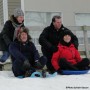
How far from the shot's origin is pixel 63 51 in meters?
9.19

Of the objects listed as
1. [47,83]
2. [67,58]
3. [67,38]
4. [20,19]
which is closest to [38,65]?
[47,83]

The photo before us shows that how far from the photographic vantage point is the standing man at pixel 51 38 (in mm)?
9297

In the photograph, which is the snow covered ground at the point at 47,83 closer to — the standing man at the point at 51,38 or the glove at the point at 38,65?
the glove at the point at 38,65

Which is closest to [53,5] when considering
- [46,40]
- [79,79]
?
[46,40]

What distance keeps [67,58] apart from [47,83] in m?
1.31

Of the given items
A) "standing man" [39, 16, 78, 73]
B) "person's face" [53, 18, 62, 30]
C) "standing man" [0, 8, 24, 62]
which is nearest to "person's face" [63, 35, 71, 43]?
"standing man" [39, 16, 78, 73]

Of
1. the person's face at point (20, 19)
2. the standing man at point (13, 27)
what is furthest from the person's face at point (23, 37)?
the person's face at point (20, 19)

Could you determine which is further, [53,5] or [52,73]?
[53,5]

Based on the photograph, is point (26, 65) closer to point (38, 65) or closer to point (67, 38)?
point (38, 65)

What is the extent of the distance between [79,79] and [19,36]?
62.6 inches

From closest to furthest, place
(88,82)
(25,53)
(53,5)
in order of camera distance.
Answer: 1. (88,82)
2. (25,53)
3. (53,5)

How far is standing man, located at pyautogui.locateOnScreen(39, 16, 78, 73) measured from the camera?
30.5 ft

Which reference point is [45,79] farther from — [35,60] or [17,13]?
[17,13]

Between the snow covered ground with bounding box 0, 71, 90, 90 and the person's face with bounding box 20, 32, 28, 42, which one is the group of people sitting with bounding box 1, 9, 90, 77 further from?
the snow covered ground with bounding box 0, 71, 90, 90
